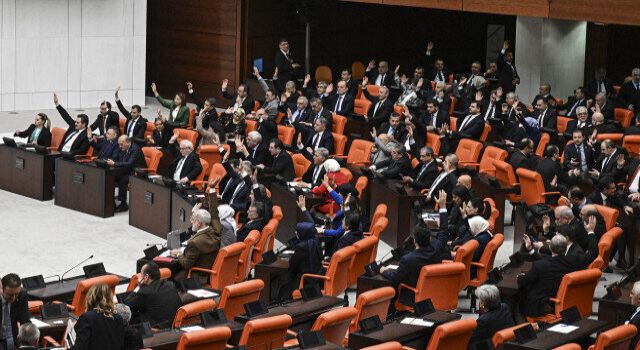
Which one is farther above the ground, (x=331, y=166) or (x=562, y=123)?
(x=562, y=123)

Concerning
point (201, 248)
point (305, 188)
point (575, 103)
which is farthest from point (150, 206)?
point (575, 103)

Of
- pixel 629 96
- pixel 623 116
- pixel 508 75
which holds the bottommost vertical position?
pixel 623 116

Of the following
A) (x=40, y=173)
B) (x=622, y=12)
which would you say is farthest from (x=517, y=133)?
(x=40, y=173)

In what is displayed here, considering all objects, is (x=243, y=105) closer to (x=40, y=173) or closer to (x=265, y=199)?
(x=40, y=173)

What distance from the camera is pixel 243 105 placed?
20.4 meters

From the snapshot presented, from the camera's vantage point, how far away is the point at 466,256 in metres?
12.0

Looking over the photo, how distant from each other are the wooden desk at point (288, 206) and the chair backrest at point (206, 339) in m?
5.88

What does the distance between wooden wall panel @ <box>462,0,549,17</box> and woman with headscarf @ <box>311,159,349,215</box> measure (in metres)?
6.06

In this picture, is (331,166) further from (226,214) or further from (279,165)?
(226,214)

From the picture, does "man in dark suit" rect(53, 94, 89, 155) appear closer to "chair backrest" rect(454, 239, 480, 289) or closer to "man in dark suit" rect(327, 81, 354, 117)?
"man in dark suit" rect(327, 81, 354, 117)

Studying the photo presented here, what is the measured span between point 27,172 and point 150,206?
9.34 feet

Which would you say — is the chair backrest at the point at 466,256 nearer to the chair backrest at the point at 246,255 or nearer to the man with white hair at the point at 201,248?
the chair backrest at the point at 246,255

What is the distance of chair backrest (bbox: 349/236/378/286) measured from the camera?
12.3 meters

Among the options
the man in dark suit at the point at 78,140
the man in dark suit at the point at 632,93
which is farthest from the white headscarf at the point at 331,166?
the man in dark suit at the point at 632,93
